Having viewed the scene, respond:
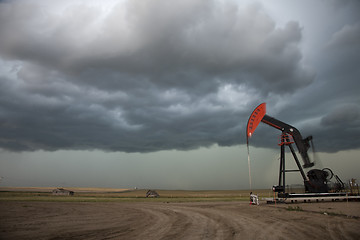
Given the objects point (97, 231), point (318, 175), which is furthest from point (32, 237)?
point (318, 175)

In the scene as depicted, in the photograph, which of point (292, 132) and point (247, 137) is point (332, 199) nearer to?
point (292, 132)

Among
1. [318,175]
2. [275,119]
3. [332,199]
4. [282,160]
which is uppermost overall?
[275,119]

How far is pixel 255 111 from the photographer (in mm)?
→ 28578

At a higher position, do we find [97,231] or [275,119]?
[275,119]

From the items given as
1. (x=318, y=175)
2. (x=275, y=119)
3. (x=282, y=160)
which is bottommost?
(x=318, y=175)

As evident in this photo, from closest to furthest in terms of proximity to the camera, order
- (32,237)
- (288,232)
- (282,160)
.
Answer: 1. (32,237)
2. (288,232)
3. (282,160)

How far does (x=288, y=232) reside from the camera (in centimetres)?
1145

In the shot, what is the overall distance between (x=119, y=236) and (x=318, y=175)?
2866 centimetres

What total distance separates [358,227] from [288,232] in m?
4.13

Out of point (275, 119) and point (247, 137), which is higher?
point (275, 119)

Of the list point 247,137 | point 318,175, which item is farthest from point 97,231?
point 318,175

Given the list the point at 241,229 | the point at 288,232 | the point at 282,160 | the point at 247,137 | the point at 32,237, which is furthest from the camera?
the point at 282,160

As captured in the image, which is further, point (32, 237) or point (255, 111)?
point (255, 111)

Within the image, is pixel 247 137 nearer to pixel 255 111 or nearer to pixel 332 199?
pixel 255 111
